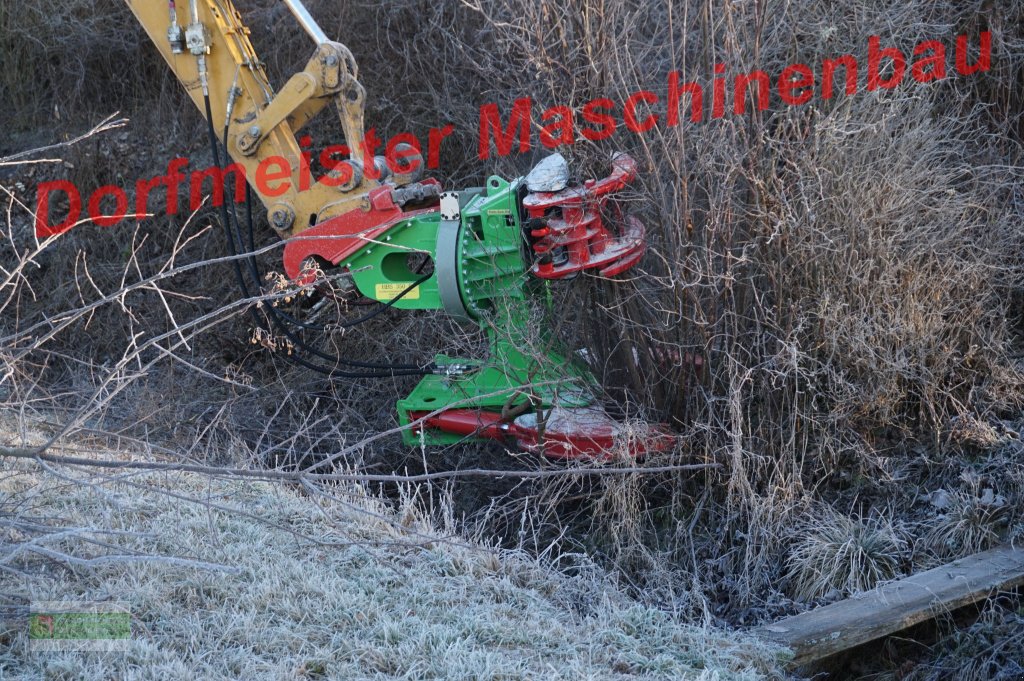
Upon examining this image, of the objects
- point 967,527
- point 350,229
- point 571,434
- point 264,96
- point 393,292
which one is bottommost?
point 967,527

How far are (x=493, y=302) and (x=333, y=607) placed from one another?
2311 millimetres

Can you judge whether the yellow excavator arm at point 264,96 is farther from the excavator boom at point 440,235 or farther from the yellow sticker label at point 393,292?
the yellow sticker label at point 393,292

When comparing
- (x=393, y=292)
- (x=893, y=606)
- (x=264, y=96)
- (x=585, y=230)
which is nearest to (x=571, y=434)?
(x=585, y=230)

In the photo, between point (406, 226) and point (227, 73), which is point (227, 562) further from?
point (227, 73)

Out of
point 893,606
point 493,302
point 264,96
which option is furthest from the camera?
point 264,96

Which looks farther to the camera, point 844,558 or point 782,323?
point 782,323

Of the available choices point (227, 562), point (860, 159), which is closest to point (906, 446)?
point (860, 159)

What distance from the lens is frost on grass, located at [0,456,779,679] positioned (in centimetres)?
351

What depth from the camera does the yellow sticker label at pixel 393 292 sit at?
5.94 m

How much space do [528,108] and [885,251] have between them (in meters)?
1.95

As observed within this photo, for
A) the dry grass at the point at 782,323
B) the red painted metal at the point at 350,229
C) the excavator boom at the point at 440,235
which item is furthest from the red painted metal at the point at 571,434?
the red painted metal at the point at 350,229

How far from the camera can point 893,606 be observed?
174 inches

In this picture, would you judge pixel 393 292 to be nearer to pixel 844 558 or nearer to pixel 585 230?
pixel 585 230

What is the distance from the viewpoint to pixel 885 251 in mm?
5258
